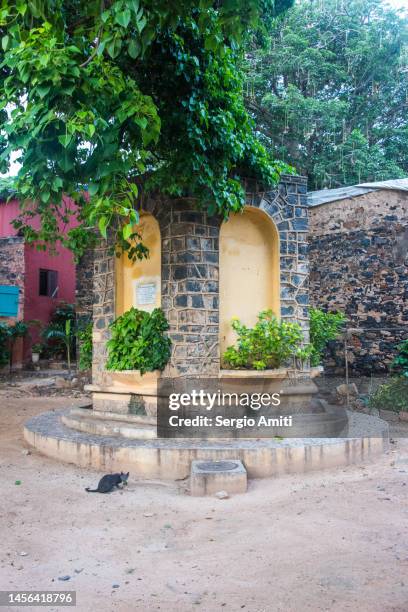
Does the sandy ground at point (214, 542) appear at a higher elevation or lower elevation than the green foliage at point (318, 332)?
lower

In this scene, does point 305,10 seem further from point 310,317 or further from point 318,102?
point 310,317

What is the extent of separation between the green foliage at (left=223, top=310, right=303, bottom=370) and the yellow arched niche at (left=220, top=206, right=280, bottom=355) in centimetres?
24

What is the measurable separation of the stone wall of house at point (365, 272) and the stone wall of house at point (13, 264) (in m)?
8.93

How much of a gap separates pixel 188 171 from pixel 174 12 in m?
1.83

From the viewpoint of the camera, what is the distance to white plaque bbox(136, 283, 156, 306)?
21.4ft

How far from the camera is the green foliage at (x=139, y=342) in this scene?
6113mm

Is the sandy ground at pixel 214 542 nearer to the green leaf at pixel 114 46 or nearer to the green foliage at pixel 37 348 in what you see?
the green leaf at pixel 114 46


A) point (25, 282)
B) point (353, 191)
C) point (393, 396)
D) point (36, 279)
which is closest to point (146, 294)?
point (393, 396)

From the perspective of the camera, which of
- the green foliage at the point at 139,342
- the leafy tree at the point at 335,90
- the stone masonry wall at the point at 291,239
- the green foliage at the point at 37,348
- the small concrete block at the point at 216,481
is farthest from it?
the green foliage at the point at 37,348

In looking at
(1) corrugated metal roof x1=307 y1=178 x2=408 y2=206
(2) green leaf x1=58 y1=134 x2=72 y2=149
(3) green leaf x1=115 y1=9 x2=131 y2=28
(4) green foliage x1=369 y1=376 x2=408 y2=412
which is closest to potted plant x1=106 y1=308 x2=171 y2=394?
(2) green leaf x1=58 y1=134 x2=72 y2=149

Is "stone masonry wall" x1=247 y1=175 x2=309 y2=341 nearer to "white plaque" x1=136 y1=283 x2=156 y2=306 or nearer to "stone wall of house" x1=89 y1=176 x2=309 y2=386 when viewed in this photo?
"stone wall of house" x1=89 y1=176 x2=309 y2=386

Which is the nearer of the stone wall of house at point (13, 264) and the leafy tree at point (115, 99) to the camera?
the leafy tree at point (115, 99)

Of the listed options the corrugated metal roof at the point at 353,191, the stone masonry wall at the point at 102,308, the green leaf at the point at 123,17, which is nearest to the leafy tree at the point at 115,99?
the green leaf at the point at 123,17

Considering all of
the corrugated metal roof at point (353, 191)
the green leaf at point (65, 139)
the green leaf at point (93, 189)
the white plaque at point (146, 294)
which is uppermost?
the corrugated metal roof at point (353, 191)
